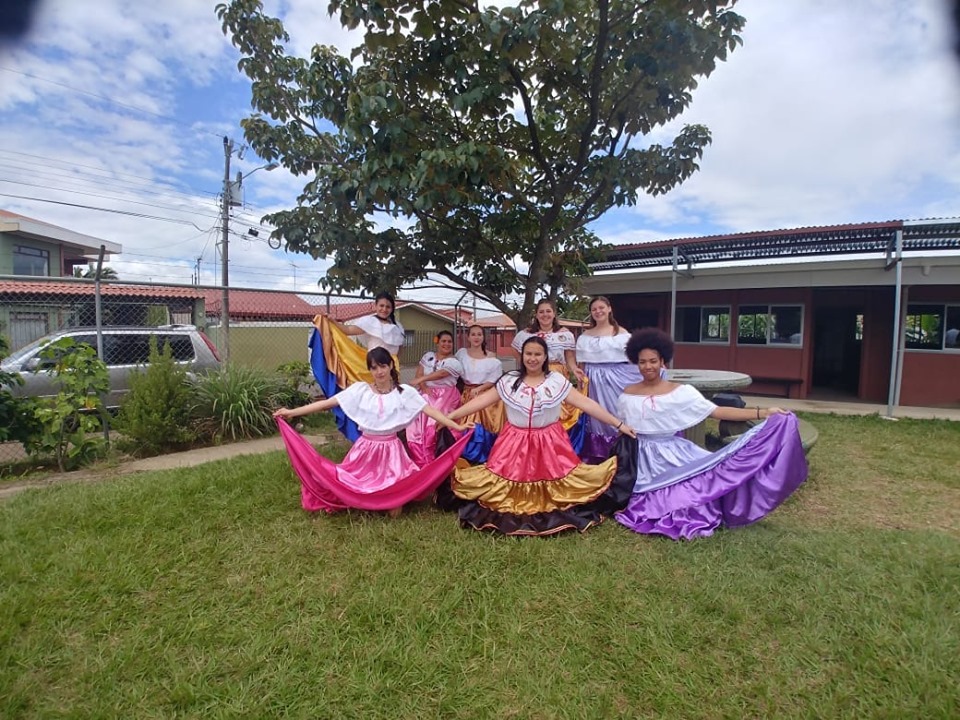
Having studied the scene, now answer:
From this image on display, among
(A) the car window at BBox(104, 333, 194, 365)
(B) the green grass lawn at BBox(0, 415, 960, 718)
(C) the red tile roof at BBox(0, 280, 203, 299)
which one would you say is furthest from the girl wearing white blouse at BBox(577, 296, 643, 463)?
(A) the car window at BBox(104, 333, 194, 365)

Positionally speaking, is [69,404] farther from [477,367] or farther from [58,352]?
[477,367]

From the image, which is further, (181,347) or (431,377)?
(181,347)

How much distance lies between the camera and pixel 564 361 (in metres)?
4.95

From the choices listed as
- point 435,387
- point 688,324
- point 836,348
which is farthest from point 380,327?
point 836,348

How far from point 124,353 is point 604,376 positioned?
22.7ft

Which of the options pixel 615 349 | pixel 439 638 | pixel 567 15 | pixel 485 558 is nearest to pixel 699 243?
pixel 615 349

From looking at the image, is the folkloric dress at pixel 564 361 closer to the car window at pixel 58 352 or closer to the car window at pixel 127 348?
the car window at pixel 58 352

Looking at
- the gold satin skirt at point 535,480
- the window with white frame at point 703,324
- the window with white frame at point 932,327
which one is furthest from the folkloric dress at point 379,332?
the window with white frame at point 932,327

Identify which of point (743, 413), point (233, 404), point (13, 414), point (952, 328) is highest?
point (952, 328)

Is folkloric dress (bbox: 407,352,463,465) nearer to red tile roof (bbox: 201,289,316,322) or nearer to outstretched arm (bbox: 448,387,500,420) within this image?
outstretched arm (bbox: 448,387,500,420)

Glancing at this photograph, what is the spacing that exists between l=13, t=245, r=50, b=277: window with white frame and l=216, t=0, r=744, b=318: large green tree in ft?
48.4

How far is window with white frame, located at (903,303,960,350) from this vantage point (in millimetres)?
10141

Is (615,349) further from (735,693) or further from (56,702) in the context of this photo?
(56,702)

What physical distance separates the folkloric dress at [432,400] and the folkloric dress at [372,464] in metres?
0.73
